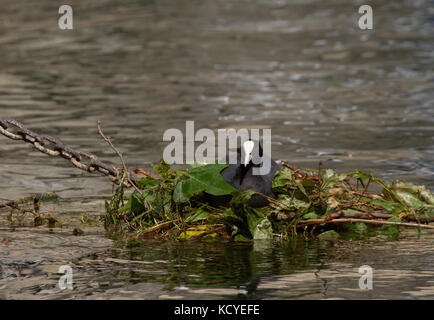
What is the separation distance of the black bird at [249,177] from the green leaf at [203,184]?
94mm

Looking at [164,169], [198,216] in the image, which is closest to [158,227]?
[198,216]

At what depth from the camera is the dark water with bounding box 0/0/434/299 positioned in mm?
5211

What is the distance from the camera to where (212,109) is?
12836 millimetres

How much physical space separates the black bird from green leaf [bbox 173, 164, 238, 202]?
94 mm

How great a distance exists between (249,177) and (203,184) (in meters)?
0.36

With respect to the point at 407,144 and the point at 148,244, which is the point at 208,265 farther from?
the point at 407,144

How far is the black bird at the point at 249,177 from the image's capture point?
237 inches

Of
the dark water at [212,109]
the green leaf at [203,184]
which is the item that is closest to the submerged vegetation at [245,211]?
the green leaf at [203,184]

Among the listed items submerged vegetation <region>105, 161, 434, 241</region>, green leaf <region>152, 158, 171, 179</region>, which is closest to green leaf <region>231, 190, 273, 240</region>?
submerged vegetation <region>105, 161, 434, 241</region>

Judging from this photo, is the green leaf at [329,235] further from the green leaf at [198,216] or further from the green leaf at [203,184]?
the green leaf at [198,216]

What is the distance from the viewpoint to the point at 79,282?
16.5 ft

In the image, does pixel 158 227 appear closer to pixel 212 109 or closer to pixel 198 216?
pixel 198 216
